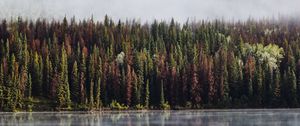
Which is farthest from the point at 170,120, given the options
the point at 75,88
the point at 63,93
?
the point at 75,88

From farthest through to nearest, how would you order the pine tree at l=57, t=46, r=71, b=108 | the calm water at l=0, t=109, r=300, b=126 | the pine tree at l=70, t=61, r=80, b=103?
the pine tree at l=70, t=61, r=80, b=103, the pine tree at l=57, t=46, r=71, b=108, the calm water at l=0, t=109, r=300, b=126

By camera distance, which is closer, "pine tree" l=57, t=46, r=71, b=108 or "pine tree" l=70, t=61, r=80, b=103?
"pine tree" l=57, t=46, r=71, b=108

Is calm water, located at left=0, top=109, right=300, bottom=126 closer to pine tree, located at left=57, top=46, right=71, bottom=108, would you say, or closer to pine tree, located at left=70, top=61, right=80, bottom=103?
pine tree, located at left=57, top=46, right=71, bottom=108

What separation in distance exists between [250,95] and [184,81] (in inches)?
731

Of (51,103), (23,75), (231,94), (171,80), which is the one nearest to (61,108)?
(51,103)

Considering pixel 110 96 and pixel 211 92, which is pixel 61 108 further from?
pixel 211 92

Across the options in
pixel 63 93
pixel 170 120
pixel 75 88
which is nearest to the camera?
pixel 170 120

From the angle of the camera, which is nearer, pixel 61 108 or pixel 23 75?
pixel 61 108

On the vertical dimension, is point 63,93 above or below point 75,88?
below

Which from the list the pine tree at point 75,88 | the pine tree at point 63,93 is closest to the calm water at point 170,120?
the pine tree at point 63,93

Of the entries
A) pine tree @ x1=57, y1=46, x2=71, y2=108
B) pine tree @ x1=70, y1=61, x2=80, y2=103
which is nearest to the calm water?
pine tree @ x1=57, y1=46, x2=71, y2=108

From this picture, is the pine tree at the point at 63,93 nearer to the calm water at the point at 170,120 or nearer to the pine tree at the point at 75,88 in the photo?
the pine tree at the point at 75,88

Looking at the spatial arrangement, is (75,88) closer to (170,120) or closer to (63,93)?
(63,93)

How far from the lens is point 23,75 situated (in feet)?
644
